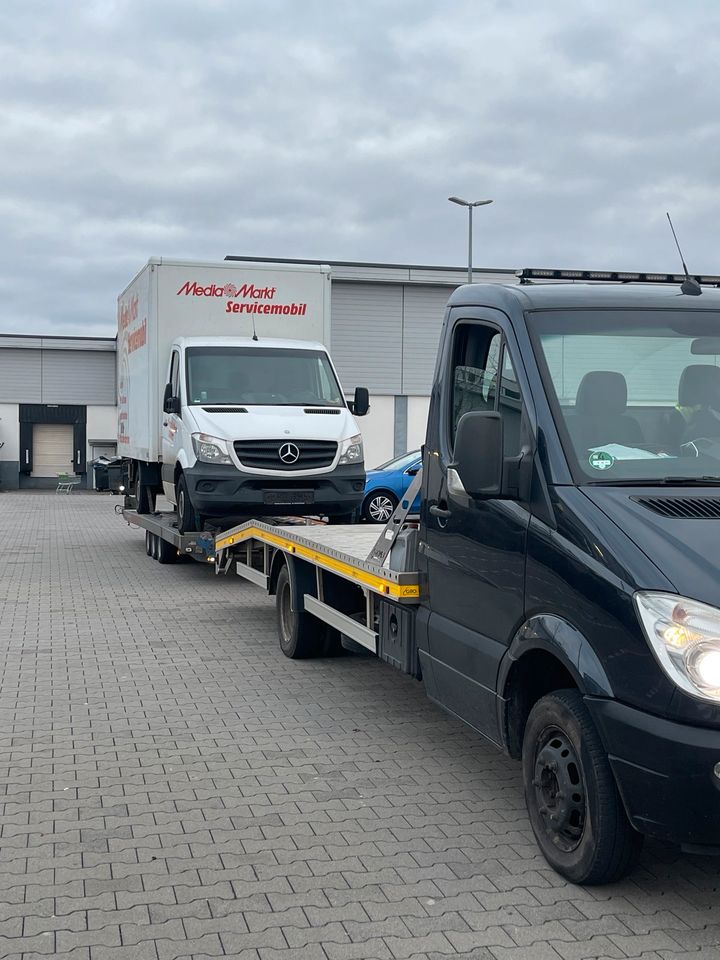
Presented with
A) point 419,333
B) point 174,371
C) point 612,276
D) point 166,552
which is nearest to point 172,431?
point 174,371

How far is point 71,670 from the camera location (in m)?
8.23

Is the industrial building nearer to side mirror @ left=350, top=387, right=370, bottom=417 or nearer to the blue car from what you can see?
the blue car

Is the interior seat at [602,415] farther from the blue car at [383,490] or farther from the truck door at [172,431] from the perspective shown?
the blue car at [383,490]

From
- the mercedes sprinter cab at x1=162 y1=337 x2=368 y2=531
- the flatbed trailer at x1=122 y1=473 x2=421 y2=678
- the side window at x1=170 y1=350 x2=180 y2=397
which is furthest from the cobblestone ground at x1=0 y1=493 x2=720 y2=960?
the side window at x1=170 y1=350 x2=180 y2=397

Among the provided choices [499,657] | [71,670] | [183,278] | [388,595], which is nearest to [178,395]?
[183,278]

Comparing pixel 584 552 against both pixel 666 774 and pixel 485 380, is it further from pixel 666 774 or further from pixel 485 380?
pixel 485 380

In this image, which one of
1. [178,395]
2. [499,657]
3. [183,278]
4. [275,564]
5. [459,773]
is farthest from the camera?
[183,278]

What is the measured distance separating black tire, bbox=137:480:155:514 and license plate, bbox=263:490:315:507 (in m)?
4.45

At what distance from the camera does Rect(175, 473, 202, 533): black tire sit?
1210cm

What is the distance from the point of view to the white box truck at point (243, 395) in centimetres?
1173

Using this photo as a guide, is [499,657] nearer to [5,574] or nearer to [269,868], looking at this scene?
[269,868]

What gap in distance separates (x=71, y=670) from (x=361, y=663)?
2.17 meters

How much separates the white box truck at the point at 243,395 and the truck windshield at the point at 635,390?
7189mm

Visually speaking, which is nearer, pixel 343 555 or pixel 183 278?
pixel 343 555
